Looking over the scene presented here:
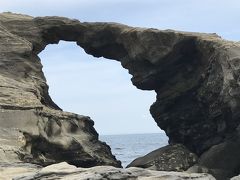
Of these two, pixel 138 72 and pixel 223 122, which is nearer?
pixel 223 122

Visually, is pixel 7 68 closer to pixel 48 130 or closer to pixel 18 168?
pixel 48 130

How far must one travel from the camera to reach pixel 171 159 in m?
28.3

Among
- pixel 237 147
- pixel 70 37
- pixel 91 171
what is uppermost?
pixel 70 37

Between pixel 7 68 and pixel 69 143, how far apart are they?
214 inches

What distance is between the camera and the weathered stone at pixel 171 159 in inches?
1089

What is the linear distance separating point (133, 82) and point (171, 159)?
21.0ft

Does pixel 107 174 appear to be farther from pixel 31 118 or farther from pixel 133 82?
pixel 133 82

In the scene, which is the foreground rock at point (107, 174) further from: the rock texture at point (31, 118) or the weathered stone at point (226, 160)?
the weathered stone at point (226, 160)

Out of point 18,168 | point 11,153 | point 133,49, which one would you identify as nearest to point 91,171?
point 18,168

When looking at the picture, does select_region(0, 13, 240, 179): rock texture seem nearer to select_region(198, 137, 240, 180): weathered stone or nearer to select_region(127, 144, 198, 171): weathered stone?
select_region(198, 137, 240, 180): weathered stone

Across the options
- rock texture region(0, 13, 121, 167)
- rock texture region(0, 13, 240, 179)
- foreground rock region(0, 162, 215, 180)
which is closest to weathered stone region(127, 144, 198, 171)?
rock texture region(0, 13, 240, 179)

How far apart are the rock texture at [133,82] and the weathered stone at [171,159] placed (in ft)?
4.39

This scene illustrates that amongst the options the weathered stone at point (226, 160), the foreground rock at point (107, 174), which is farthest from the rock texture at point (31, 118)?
the foreground rock at point (107, 174)

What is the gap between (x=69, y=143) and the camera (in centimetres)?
2603
